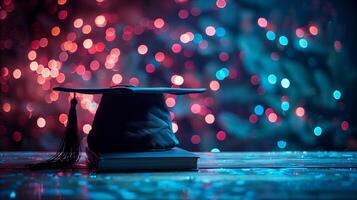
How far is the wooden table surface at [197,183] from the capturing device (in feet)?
2.82

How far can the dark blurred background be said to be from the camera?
1939mm

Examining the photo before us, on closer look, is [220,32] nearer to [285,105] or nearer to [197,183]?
[285,105]

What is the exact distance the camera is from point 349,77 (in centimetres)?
213

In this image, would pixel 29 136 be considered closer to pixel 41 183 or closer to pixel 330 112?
pixel 41 183

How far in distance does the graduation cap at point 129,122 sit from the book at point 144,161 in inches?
1.3

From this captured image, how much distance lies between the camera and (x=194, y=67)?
199 cm

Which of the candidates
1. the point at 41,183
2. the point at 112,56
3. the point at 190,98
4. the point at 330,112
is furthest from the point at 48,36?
the point at 330,112

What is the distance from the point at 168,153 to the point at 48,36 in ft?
3.28

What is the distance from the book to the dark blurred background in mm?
792

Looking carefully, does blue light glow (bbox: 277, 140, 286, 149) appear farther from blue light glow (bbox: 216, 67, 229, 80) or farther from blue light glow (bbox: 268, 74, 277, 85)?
blue light glow (bbox: 216, 67, 229, 80)

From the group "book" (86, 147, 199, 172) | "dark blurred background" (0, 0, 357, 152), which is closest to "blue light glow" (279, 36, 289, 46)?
"dark blurred background" (0, 0, 357, 152)

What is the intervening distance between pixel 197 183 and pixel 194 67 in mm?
1051

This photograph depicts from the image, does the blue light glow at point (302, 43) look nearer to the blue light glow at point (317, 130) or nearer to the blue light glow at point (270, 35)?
the blue light glow at point (270, 35)

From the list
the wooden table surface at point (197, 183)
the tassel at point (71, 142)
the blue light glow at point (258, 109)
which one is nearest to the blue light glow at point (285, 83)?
the blue light glow at point (258, 109)
